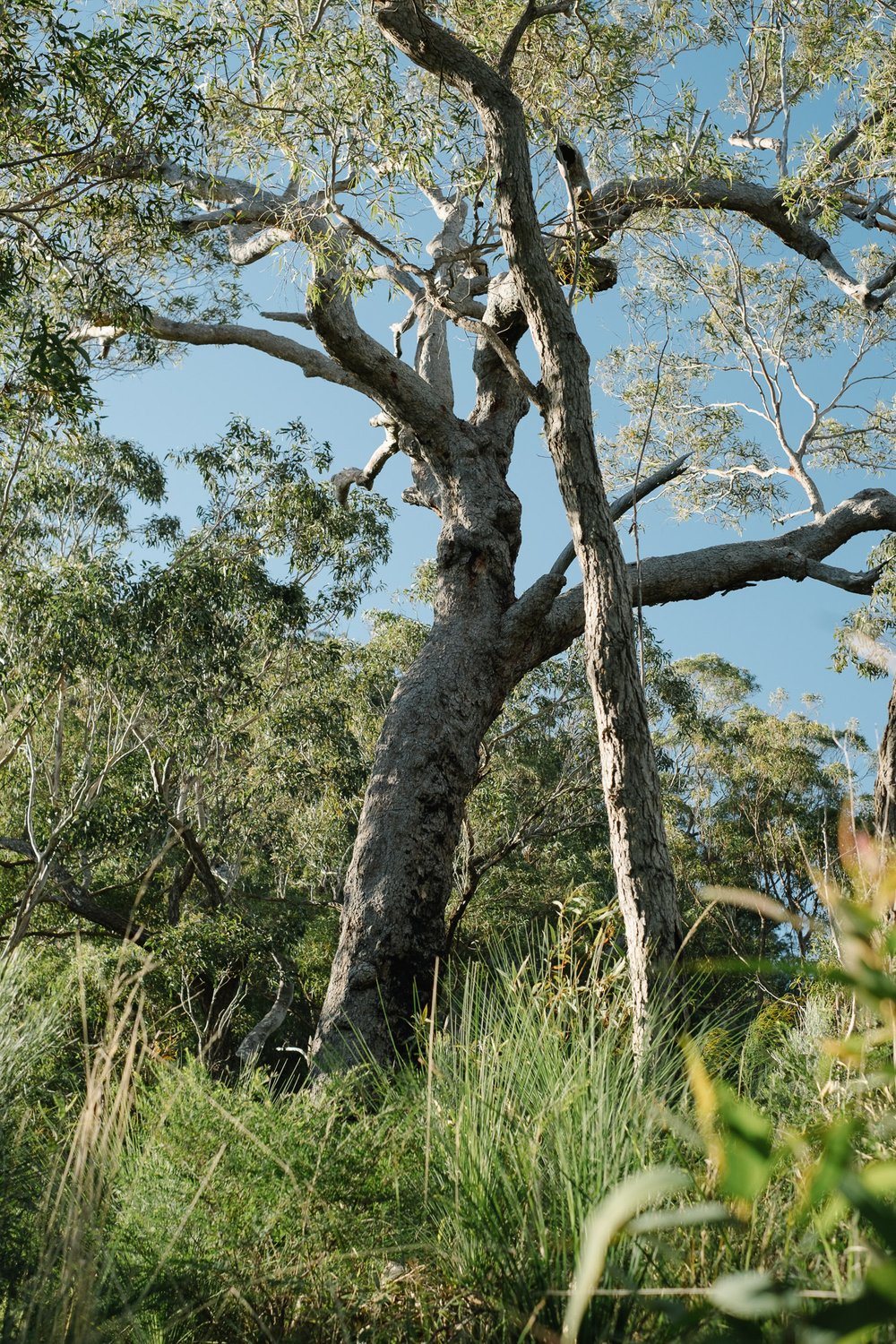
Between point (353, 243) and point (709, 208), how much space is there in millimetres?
2799

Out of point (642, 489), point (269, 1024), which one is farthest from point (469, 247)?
point (269, 1024)

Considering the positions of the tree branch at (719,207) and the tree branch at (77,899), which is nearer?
the tree branch at (719,207)

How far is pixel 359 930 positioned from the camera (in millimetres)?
5234

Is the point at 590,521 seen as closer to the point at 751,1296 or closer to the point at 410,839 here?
the point at 410,839

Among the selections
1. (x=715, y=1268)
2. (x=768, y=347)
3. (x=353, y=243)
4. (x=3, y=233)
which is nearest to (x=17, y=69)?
(x=3, y=233)

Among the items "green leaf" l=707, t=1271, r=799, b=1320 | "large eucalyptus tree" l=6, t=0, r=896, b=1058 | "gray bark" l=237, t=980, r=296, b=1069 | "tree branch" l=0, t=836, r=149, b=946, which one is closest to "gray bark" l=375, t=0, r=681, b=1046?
"large eucalyptus tree" l=6, t=0, r=896, b=1058

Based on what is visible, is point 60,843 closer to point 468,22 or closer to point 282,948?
point 282,948

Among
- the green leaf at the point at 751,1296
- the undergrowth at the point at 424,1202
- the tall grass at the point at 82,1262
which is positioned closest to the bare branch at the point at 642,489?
the undergrowth at the point at 424,1202

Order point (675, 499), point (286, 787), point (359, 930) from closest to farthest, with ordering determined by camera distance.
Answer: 1. point (359, 930)
2. point (286, 787)
3. point (675, 499)

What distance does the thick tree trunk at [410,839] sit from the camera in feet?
16.6

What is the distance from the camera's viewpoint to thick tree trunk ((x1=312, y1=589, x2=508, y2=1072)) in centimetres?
507

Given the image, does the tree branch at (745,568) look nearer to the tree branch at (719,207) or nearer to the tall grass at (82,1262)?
the tree branch at (719,207)

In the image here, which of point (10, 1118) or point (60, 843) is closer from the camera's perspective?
point (10, 1118)

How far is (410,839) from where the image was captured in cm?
553
